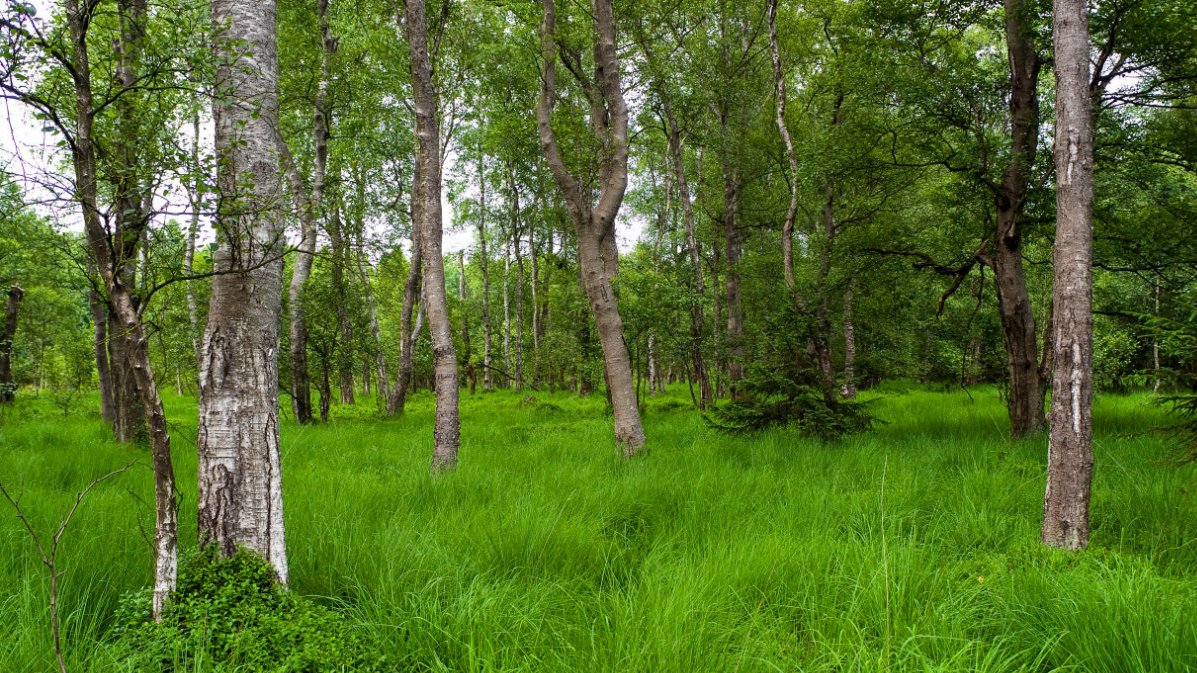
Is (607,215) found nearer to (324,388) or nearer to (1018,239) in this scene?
(1018,239)

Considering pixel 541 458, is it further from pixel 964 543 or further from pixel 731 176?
pixel 731 176

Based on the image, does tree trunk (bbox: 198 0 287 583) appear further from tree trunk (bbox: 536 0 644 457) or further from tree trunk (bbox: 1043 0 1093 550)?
tree trunk (bbox: 1043 0 1093 550)

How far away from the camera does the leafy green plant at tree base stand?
2.11 meters

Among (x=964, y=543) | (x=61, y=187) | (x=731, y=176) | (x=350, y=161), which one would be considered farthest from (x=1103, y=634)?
(x=350, y=161)

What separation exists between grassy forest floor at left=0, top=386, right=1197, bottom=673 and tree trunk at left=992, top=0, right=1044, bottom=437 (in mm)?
1802

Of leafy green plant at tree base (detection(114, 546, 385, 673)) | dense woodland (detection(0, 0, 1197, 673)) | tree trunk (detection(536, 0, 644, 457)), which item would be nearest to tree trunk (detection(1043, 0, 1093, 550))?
dense woodland (detection(0, 0, 1197, 673))

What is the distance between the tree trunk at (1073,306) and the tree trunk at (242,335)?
477 cm

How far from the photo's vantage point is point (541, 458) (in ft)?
22.0

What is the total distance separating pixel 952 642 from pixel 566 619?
1.88 meters

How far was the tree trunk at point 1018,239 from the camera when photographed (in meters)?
7.24

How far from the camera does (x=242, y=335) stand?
260 cm

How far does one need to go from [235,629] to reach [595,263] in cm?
551

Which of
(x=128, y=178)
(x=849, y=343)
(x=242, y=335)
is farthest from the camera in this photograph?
(x=849, y=343)

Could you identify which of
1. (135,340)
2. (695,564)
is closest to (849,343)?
(695,564)
